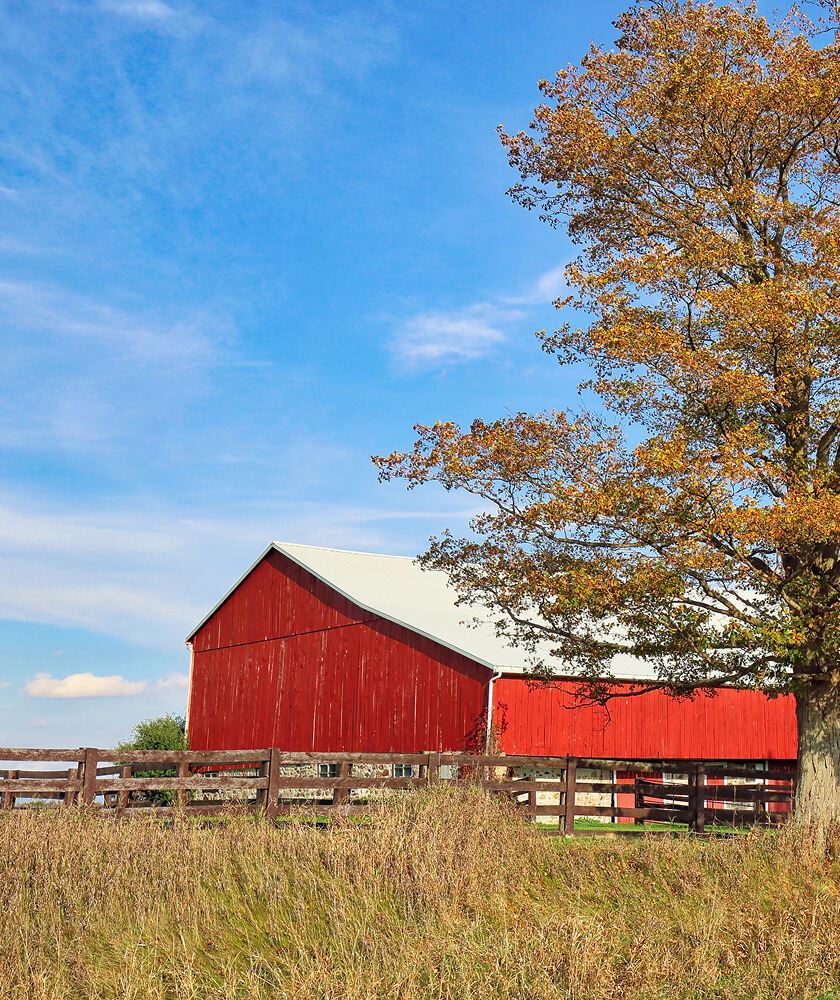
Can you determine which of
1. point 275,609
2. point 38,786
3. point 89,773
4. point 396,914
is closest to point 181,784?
point 89,773

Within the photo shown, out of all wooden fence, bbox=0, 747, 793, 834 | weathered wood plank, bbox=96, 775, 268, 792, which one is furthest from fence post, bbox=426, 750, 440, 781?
weathered wood plank, bbox=96, 775, 268, 792

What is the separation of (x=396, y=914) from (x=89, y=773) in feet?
30.1

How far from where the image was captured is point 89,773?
1708 cm

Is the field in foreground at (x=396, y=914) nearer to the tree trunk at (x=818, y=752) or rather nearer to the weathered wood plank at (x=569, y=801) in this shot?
the tree trunk at (x=818, y=752)

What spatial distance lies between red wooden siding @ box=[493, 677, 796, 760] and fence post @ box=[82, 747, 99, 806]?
12190mm

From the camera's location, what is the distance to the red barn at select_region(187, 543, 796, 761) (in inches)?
1111

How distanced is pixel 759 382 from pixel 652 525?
3116 mm

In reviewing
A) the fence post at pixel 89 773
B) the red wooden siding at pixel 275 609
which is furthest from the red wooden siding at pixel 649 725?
the fence post at pixel 89 773

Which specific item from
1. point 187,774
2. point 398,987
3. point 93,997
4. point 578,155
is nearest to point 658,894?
point 398,987

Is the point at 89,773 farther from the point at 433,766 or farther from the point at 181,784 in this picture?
the point at 433,766

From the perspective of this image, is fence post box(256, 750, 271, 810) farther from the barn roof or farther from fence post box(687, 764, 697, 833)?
fence post box(687, 764, 697, 833)

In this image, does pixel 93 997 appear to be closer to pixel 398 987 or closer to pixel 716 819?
pixel 398 987

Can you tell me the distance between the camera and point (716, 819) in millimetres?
23453

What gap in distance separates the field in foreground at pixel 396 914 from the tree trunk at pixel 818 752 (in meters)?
5.65
